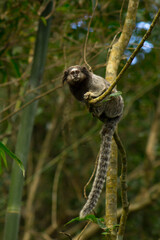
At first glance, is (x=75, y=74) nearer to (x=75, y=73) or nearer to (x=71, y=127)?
(x=75, y=73)

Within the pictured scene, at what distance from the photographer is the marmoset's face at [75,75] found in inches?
109

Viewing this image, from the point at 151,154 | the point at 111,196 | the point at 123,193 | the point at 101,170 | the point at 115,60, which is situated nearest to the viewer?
the point at 123,193

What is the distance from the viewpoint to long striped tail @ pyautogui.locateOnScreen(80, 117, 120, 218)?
2170mm

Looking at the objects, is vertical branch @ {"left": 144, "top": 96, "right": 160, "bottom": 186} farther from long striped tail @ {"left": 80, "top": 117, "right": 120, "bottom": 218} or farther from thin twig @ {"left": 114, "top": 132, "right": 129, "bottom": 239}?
thin twig @ {"left": 114, "top": 132, "right": 129, "bottom": 239}

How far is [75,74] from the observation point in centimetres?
279

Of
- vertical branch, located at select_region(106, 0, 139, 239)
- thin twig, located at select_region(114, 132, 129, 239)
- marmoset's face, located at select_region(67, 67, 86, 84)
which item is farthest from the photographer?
marmoset's face, located at select_region(67, 67, 86, 84)

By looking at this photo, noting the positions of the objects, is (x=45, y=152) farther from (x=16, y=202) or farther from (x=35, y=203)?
(x=16, y=202)

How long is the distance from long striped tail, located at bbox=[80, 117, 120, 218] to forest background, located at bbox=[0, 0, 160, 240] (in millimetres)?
1073

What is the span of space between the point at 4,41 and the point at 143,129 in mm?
3963

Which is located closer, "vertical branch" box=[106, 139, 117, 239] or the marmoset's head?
"vertical branch" box=[106, 139, 117, 239]

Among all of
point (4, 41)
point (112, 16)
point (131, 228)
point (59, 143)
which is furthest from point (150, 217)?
point (4, 41)

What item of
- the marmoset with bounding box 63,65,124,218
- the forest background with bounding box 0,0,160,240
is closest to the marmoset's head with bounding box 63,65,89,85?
the marmoset with bounding box 63,65,124,218

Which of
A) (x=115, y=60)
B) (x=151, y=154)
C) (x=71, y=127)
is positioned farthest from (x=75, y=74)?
(x=151, y=154)

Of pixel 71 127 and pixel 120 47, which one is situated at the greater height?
pixel 120 47
